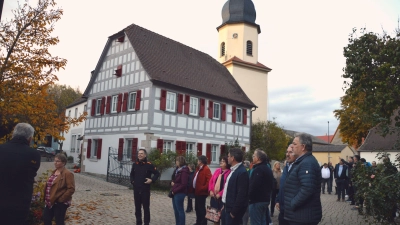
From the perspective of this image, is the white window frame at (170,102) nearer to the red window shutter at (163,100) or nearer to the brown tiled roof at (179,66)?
the red window shutter at (163,100)

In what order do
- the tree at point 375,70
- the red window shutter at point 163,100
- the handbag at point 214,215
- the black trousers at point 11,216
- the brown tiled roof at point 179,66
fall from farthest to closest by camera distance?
the brown tiled roof at point 179,66 < the red window shutter at point 163,100 < the tree at point 375,70 < the handbag at point 214,215 < the black trousers at point 11,216

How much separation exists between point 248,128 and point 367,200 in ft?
67.3

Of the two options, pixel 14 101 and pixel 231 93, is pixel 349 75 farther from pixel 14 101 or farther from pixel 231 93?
pixel 231 93

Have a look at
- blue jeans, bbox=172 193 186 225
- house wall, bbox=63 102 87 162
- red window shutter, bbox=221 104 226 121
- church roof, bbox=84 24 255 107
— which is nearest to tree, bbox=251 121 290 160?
church roof, bbox=84 24 255 107

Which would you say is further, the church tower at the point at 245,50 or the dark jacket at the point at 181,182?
the church tower at the point at 245,50

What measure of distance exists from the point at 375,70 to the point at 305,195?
1013 cm

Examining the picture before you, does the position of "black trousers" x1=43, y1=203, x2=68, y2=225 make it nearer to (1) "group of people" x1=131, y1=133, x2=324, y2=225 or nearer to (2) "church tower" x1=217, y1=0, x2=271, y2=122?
(1) "group of people" x1=131, y1=133, x2=324, y2=225

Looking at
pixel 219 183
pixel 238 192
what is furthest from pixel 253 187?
pixel 238 192

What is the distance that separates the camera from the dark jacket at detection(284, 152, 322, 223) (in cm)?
420

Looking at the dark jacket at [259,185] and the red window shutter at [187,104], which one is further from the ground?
the red window shutter at [187,104]

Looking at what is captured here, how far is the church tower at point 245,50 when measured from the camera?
1375 inches

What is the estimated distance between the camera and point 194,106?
23656mm

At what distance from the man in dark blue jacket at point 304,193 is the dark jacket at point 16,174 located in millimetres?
3077

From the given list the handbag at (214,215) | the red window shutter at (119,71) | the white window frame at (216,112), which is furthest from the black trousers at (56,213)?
the white window frame at (216,112)
